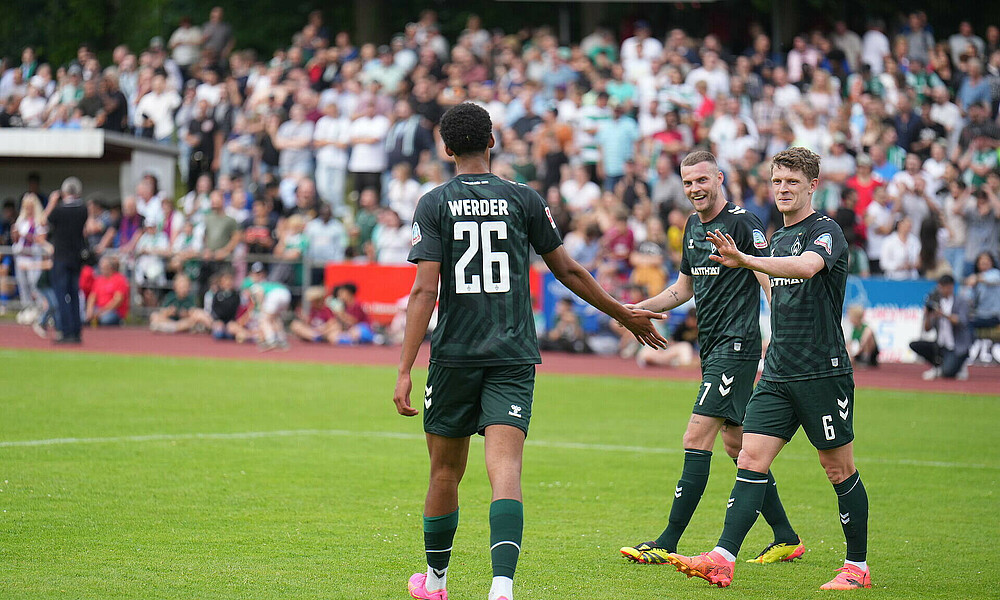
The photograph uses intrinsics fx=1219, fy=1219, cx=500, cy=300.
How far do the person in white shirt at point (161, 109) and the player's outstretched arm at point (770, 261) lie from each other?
23489mm

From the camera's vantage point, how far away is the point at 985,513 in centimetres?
854

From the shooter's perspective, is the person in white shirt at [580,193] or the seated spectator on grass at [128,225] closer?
the person in white shirt at [580,193]

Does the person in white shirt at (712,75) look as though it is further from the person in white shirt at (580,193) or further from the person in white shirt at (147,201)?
the person in white shirt at (147,201)

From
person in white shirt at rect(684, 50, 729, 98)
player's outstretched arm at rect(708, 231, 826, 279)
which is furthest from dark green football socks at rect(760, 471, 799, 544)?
person in white shirt at rect(684, 50, 729, 98)

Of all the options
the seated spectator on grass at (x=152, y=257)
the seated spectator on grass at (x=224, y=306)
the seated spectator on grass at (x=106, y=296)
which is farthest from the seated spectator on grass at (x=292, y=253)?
the seated spectator on grass at (x=106, y=296)

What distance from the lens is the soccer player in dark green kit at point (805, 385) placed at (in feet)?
21.4

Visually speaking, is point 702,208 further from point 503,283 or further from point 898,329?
A: point 898,329

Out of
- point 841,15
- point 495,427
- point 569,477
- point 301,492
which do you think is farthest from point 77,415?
point 841,15

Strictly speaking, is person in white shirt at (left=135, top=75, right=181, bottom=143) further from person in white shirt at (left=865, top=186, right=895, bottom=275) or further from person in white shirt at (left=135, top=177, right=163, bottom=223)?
person in white shirt at (left=865, top=186, right=895, bottom=275)

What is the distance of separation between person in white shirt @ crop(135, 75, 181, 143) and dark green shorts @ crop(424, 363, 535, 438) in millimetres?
23573

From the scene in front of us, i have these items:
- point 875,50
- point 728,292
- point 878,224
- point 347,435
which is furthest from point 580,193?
point 728,292

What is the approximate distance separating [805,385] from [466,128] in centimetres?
234

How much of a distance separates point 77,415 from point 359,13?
23.6 m

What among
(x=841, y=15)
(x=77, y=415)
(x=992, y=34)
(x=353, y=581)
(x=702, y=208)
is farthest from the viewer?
(x=841, y=15)
